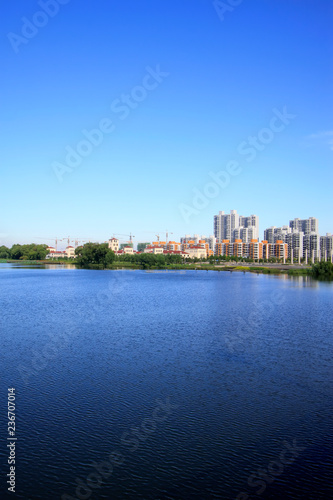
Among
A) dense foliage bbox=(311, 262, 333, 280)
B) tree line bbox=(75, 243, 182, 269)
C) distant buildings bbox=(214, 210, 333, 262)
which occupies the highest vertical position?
distant buildings bbox=(214, 210, 333, 262)

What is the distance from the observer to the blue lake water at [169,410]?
589 centimetres

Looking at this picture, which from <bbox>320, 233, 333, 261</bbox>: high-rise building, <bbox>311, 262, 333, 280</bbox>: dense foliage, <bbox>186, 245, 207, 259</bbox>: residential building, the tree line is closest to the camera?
<bbox>311, 262, 333, 280</bbox>: dense foliage

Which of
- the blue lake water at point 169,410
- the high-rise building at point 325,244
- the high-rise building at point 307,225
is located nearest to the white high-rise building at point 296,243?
the high-rise building at point 325,244

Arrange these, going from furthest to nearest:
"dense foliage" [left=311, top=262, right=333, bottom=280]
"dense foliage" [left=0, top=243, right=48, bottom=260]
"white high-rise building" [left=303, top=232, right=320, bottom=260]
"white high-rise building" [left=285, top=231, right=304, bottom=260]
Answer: "white high-rise building" [left=285, top=231, right=304, bottom=260]
"white high-rise building" [left=303, top=232, right=320, bottom=260]
"dense foliage" [left=0, top=243, right=48, bottom=260]
"dense foliage" [left=311, top=262, right=333, bottom=280]

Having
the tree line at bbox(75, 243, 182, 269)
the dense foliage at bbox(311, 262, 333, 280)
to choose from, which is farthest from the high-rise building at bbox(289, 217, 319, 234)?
the dense foliage at bbox(311, 262, 333, 280)

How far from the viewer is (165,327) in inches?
630

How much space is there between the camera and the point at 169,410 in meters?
8.05

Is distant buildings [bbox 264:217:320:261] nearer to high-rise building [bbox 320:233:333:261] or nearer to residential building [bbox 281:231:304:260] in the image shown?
residential building [bbox 281:231:304:260]

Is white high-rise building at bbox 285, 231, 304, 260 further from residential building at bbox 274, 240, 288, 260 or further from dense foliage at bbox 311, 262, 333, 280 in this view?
dense foliage at bbox 311, 262, 333, 280

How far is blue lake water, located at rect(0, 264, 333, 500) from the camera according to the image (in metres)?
5.89

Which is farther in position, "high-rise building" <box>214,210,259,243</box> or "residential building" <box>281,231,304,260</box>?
"high-rise building" <box>214,210,259,243</box>

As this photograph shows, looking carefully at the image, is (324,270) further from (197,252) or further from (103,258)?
(197,252)

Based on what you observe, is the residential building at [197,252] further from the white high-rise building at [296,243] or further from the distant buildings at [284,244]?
the white high-rise building at [296,243]

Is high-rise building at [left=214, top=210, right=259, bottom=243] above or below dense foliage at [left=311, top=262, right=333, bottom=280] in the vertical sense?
above
